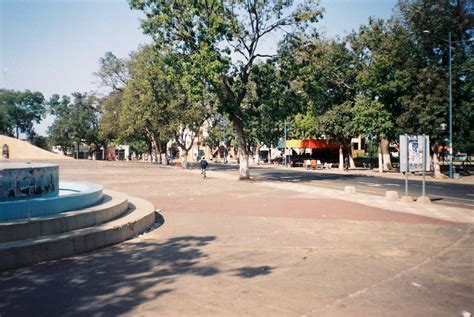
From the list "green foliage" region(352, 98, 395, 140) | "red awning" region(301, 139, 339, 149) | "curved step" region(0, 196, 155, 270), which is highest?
"green foliage" region(352, 98, 395, 140)

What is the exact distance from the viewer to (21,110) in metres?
102

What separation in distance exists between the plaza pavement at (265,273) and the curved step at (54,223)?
931 millimetres

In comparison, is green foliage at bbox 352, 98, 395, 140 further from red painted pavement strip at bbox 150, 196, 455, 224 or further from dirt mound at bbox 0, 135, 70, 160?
dirt mound at bbox 0, 135, 70, 160

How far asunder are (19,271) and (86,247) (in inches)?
57.5

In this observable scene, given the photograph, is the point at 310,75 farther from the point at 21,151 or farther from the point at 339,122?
the point at 21,151

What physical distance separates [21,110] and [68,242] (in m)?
109

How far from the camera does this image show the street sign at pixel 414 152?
52.4 ft

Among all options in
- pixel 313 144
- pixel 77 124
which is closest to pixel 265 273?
pixel 313 144

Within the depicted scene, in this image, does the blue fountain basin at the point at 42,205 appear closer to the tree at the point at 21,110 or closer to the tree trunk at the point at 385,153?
the tree trunk at the point at 385,153

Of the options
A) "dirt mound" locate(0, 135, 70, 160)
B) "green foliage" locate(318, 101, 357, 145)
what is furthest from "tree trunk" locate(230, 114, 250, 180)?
"dirt mound" locate(0, 135, 70, 160)

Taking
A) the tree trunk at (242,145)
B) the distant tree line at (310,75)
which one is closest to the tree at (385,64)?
the distant tree line at (310,75)

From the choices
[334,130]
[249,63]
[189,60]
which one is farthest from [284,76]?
[334,130]

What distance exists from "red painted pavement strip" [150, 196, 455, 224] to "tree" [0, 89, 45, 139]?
9888cm

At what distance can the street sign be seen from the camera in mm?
15977
